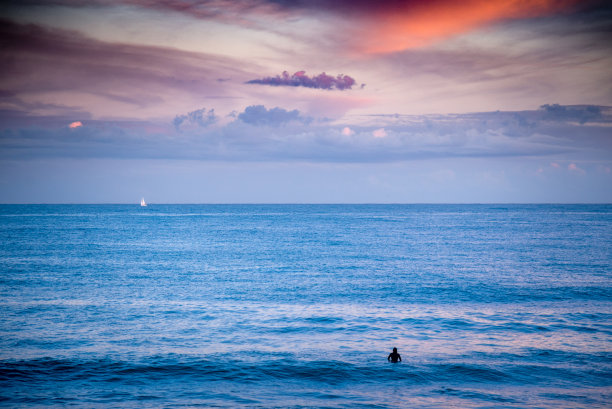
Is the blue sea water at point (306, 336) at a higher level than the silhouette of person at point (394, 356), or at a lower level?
lower

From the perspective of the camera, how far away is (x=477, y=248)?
7812 centimetres

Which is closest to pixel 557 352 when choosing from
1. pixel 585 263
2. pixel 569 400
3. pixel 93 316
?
pixel 569 400

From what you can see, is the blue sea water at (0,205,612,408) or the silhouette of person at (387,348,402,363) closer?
the blue sea water at (0,205,612,408)

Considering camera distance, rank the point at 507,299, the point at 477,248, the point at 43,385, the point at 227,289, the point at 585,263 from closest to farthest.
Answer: the point at 43,385, the point at 507,299, the point at 227,289, the point at 585,263, the point at 477,248

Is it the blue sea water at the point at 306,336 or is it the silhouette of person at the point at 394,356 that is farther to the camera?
the silhouette of person at the point at 394,356

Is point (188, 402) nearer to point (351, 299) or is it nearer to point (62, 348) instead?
point (62, 348)

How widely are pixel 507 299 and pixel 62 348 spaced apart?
112 feet

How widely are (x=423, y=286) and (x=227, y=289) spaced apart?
1968 centimetres

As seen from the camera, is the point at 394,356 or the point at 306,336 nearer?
the point at 394,356

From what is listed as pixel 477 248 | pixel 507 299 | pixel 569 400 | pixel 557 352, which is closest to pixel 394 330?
pixel 557 352

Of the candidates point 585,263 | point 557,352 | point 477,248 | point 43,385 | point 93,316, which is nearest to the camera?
point 43,385

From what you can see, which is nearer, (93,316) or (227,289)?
(93,316)

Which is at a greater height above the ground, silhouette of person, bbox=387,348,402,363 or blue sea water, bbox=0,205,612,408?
silhouette of person, bbox=387,348,402,363

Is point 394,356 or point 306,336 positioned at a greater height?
point 394,356
